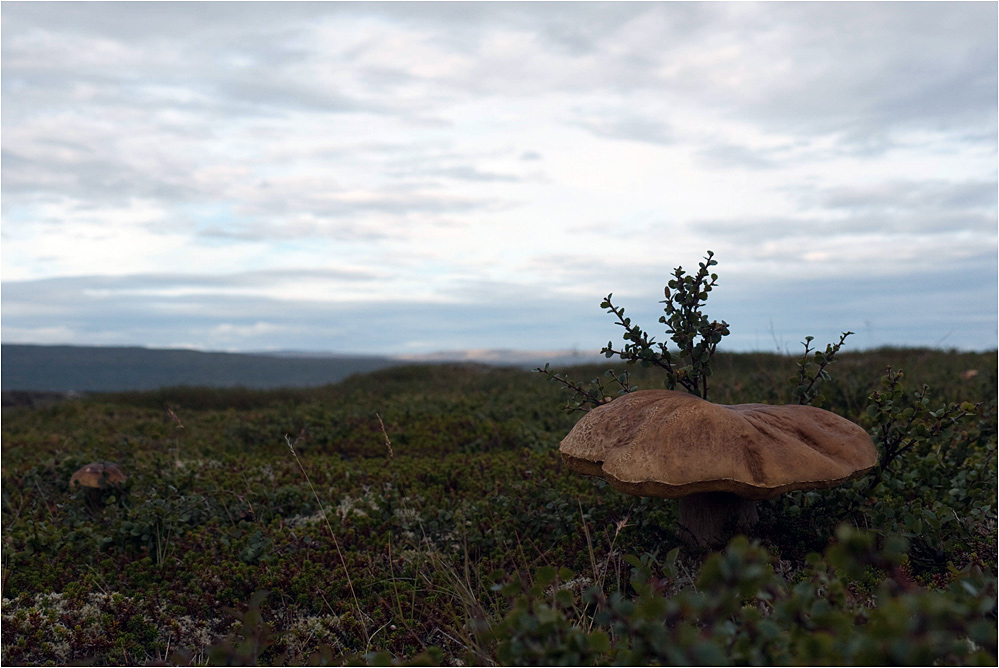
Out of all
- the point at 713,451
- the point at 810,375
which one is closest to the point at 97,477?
the point at 713,451

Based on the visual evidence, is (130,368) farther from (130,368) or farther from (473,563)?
(473,563)

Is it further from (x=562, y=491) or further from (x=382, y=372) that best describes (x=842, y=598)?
(x=382, y=372)

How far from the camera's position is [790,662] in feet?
7.49

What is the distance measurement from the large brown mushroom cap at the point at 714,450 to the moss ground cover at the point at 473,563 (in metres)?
0.51

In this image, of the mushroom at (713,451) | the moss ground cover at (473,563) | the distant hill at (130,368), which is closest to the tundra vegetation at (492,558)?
the moss ground cover at (473,563)

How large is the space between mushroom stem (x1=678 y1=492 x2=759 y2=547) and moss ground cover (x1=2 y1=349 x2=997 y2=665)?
0.13 metres

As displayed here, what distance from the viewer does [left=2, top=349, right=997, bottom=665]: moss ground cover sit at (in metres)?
2.29

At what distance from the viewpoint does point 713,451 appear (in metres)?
4.11

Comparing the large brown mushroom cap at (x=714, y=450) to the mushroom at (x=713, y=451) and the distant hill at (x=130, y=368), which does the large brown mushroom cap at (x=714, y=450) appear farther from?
the distant hill at (x=130, y=368)

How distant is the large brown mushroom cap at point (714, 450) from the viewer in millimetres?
4051

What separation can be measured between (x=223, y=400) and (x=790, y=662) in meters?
18.7

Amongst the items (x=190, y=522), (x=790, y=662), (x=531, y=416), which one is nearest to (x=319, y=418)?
(x=531, y=416)

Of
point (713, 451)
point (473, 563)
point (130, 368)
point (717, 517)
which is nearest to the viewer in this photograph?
point (713, 451)

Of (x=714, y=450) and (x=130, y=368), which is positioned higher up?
(x=714, y=450)
